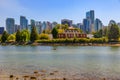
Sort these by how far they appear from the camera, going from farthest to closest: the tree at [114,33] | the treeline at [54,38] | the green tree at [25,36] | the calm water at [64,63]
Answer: the green tree at [25,36]
the treeline at [54,38]
the tree at [114,33]
the calm water at [64,63]

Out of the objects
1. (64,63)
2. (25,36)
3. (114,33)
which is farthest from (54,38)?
(64,63)

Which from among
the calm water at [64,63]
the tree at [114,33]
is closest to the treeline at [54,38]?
the tree at [114,33]

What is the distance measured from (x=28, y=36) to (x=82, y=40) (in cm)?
3399

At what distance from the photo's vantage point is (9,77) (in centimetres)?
3434

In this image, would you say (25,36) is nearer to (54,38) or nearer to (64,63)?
(54,38)

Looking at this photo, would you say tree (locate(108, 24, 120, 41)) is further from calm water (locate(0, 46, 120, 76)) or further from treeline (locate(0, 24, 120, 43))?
calm water (locate(0, 46, 120, 76))

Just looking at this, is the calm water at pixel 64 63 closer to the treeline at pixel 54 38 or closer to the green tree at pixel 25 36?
the treeline at pixel 54 38

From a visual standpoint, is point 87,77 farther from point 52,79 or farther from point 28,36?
point 28,36

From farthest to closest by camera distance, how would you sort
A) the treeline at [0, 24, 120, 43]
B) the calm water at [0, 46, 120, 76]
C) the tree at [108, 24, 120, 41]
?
the treeline at [0, 24, 120, 43]
the tree at [108, 24, 120, 41]
the calm water at [0, 46, 120, 76]

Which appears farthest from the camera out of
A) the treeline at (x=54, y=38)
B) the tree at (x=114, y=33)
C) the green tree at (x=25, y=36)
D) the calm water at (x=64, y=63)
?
the green tree at (x=25, y=36)

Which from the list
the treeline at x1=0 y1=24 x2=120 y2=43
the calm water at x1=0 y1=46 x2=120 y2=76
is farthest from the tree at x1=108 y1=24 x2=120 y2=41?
the calm water at x1=0 y1=46 x2=120 y2=76

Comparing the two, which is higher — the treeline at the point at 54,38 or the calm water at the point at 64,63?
the treeline at the point at 54,38

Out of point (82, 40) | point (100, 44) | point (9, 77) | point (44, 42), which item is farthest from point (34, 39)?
point (9, 77)

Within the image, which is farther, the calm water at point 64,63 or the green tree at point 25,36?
the green tree at point 25,36
